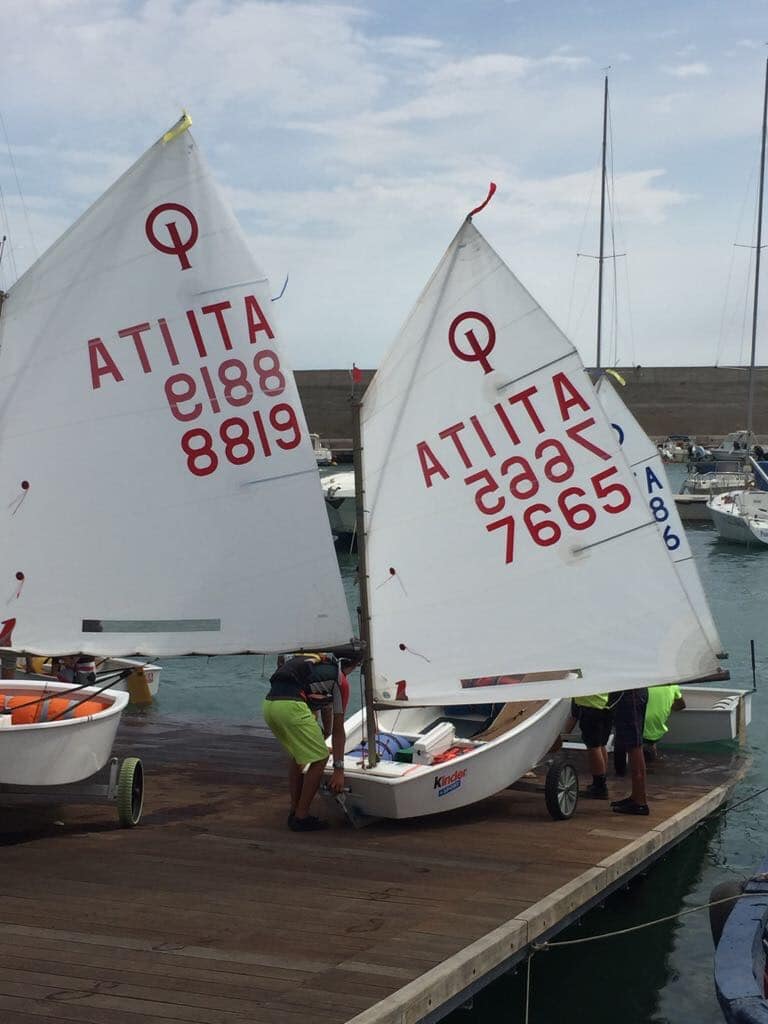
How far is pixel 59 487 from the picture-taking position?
8.74 m

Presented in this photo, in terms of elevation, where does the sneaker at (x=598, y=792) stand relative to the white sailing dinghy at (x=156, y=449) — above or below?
below

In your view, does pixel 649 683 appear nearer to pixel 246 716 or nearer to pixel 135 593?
pixel 135 593

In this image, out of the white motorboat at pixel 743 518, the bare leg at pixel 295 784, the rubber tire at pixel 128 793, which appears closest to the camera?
the rubber tire at pixel 128 793

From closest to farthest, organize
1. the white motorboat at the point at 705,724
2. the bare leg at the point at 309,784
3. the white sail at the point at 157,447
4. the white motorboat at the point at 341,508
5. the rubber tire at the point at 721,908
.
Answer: the rubber tire at the point at 721,908 → the bare leg at the point at 309,784 → the white sail at the point at 157,447 → the white motorboat at the point at 705,724 → the white motorboat at the point at 341,508

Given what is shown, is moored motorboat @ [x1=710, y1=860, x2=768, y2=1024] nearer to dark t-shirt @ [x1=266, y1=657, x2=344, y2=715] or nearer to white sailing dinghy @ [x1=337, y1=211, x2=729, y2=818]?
white sailing dinghy @ [x1=337, y1=211, x2=729, y2=818]

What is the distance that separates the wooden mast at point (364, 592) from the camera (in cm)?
861

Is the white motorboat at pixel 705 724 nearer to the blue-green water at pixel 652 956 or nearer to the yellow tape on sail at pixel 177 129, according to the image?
the blue-green water at pixel 652 956

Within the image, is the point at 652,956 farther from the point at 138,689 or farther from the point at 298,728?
the point at 138,689

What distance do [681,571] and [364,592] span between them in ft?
17.8

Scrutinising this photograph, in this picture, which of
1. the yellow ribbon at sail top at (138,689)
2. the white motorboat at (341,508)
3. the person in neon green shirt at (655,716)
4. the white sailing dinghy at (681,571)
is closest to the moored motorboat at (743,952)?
the person in neon green shirt at (655,716)

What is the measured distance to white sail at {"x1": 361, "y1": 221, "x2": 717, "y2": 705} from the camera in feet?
29.2

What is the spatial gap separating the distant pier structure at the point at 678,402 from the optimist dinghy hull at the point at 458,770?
7514cm

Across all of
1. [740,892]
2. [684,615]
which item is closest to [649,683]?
[684,615]

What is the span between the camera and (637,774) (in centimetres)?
901
